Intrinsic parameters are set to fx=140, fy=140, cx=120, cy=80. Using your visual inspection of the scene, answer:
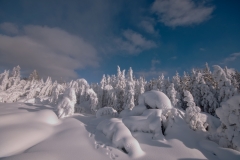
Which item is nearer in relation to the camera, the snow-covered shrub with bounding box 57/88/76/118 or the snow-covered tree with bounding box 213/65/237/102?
the snow-covered shrub with bounding box 57/88/76/118

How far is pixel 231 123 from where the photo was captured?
1015cm

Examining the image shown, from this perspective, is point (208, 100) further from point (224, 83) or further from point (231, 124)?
point (231, 124)

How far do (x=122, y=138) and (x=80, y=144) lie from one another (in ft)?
9.07

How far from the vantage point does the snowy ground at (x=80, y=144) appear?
7.81 meters

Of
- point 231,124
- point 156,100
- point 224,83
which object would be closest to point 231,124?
point 231,124

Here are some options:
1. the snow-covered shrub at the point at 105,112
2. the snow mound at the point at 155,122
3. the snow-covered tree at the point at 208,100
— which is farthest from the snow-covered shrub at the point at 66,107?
the snow-covered tree at the point at 208,100

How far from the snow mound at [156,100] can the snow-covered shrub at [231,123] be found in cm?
578

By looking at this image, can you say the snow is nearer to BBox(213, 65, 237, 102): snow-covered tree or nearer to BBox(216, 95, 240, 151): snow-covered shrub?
BBox(216, 95, 240, 151): snow-covered shrub

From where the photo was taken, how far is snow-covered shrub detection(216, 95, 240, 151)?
31.9ft

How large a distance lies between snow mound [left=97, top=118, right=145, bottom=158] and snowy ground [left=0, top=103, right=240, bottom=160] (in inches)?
11.2

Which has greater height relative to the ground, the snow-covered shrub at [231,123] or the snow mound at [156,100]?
Answer: the snow mound at [156,100]

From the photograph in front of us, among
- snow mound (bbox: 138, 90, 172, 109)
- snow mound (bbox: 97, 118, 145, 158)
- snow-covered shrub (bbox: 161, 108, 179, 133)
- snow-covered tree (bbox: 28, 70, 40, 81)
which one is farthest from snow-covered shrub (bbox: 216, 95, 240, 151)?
snow-covered tree (bbox: 28, 70, 40, 81)

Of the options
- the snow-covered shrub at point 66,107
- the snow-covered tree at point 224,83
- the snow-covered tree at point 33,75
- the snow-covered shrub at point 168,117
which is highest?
the snow-covered tree at point 33,75

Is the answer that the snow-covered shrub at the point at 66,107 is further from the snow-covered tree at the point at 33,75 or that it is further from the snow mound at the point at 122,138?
the snow-covered tree at the point at 33,75
